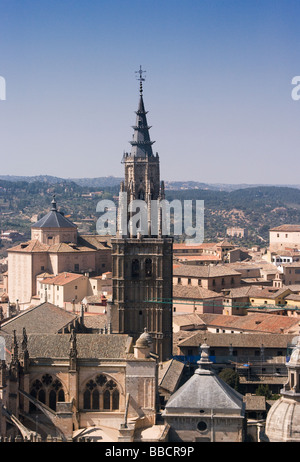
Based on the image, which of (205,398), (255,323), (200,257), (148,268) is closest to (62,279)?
(255,323)

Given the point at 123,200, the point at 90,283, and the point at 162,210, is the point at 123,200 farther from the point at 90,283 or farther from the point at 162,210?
the point at 90,283

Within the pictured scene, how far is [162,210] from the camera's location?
59750 mm

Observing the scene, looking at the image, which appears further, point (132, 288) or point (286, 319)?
point (286, 319)

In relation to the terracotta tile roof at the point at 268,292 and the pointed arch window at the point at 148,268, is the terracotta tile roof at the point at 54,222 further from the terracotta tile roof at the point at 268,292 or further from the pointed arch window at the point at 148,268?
the pointed arch window at the point at 148,268

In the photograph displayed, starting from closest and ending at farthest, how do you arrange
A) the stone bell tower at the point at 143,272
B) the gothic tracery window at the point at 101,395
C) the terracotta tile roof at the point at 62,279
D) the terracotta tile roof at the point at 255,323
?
the gothic tracery window at the point at 101,395 → the stone bell tower at the point at 143,272 → the terracotta tile roof at the point at 255,323 → the terracotta tile roof at the point at 62,279

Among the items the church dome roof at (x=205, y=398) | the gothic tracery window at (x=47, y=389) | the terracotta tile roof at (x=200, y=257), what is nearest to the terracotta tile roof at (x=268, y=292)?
the terracotta tile roof at (x=200, y=257)

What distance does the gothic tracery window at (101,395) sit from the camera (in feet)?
147

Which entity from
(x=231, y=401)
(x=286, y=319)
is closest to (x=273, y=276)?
(x=286, y=319)

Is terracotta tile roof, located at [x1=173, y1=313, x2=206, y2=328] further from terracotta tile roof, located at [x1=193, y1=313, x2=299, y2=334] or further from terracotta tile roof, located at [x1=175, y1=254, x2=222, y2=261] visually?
terracotta tile roof, located at [x1=175, y1=254, x2=222, y2=261]

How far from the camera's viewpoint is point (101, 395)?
44.8 meters

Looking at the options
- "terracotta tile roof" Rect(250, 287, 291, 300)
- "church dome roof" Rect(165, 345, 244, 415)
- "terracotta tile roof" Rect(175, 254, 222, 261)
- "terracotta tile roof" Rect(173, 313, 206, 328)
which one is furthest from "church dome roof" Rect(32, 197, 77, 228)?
"church dome roof" Rect(165, 345, 244, 415)

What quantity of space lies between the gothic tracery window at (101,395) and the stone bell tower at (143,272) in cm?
1419
